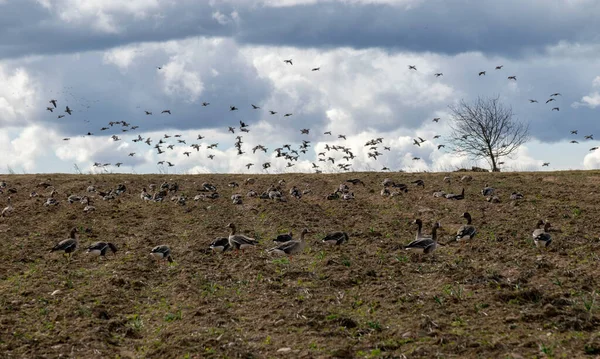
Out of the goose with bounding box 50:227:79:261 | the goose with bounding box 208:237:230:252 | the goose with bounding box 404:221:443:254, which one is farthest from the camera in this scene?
the goose with bounding box 50:227:79:261

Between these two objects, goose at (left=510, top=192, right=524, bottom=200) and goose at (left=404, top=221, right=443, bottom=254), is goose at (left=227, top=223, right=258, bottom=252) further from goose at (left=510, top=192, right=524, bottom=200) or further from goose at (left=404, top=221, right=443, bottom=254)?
goose at (left=510, top=192, right=524, bottom=200)

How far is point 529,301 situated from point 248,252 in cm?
1083

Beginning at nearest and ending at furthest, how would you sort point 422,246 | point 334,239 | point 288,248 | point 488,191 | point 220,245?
point 422,246, point 288,248, point 334,239, point 220,245, point 488,191

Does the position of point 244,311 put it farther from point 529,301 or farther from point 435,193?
point 435,193

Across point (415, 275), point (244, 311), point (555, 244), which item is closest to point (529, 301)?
point (415, 275)

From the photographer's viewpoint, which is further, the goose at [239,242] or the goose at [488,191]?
the goose at [488,191]

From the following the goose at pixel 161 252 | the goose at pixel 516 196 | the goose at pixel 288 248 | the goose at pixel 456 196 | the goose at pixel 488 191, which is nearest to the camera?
the goose at pixel 288 248

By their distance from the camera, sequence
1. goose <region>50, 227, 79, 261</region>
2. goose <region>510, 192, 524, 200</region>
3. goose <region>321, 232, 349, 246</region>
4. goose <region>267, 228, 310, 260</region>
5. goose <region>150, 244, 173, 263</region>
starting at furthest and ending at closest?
goose <region>510, 192, 524, 200</region> → goose <region>50, 227, 79, 261</region> → goose <region>321, 232, 349, 246</region> → goose <region>150, 244, 173, 263</region> → goose <region>267, 228, 310, 260</region>

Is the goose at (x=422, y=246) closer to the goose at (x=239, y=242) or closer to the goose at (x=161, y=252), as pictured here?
the goose at (x=239, y=242)

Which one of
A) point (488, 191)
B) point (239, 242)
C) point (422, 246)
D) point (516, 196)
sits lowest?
point (422, 246)

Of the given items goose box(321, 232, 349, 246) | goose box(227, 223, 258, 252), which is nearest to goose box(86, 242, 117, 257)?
goose box(227, 223, 258, 252)

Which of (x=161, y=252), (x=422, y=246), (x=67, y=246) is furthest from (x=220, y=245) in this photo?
(x=422, y=246)

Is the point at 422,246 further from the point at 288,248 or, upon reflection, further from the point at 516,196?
the point at 516,196

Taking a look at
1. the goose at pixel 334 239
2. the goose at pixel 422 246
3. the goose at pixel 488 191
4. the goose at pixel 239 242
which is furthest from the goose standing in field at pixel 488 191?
the goose at pixel 239 242
